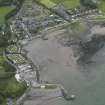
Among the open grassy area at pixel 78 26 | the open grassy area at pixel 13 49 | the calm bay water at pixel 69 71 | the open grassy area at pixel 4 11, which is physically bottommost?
the calm bay water at pixel 69 71

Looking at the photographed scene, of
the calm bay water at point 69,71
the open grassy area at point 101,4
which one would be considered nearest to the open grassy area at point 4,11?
the calm bay water at point 69,71

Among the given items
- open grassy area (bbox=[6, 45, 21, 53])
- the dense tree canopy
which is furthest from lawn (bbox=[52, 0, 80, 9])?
open grassy area (bbox=[6, 45, 21, 53])

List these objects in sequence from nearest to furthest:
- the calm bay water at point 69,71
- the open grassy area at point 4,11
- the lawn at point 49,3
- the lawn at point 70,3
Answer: the calm bay water at point 69,71, the open grassy area at point 4,11, the lawn at point 70,3, the lawn at point 49,3

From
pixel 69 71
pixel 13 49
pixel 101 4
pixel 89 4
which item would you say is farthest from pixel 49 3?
pixel 69 71

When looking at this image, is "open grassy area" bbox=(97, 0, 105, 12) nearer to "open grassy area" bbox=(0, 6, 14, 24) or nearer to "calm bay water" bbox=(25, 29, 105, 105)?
"calm bay water" bbox=(25, 29, 105, 105)

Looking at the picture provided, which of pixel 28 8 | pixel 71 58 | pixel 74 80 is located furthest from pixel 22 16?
pixel 74 80

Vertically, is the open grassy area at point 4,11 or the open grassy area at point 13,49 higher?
the open grassy area at point 4,11

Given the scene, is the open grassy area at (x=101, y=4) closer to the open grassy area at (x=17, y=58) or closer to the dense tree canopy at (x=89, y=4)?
the dense tree canopy at (x=89, y=4)

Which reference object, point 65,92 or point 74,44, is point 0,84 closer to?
point 65,92

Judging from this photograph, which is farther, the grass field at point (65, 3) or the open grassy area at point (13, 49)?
the grass field at point (65, 3)

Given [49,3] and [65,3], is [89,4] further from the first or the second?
[49,3]

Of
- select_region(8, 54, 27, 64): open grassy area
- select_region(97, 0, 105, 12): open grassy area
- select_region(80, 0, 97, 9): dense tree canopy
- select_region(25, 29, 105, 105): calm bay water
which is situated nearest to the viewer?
select_region(25, 29, 105, 105): calm bay water
